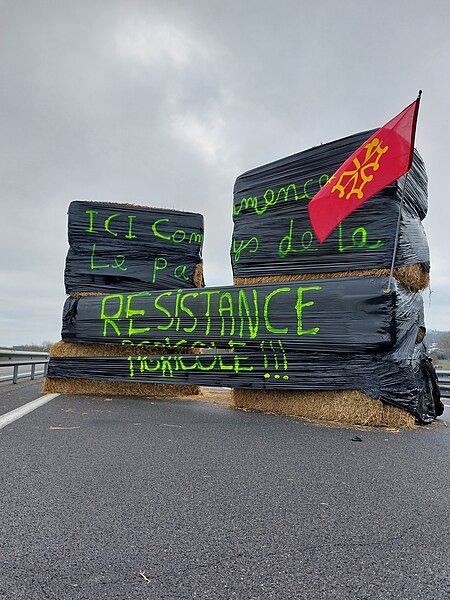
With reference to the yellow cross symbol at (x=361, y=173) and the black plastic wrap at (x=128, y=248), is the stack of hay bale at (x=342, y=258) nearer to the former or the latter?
the yellow cross symbol at (x=361, y=173)

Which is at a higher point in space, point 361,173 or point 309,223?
point 361,173

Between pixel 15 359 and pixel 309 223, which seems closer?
pixel 309 223

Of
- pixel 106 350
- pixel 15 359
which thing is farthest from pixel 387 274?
pixel 15 359

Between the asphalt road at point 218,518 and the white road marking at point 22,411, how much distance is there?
0.57 metres

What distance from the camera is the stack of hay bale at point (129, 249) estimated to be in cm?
771

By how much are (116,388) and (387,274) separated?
4.48 metres

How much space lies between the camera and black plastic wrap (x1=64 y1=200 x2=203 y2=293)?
25.3 feet

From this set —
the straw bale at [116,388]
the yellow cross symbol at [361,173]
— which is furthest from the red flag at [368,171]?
the straw bale at [116,388]

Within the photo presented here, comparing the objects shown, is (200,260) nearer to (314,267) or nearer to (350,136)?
(314,267)

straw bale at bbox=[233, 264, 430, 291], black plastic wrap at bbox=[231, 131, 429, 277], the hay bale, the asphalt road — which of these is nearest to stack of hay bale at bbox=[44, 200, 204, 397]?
the hay bale

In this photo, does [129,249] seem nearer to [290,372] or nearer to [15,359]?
[290,372]

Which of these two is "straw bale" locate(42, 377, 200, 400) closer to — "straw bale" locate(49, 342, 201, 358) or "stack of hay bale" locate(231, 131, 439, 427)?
"straw bale" locate(49, 342, 201, 358)

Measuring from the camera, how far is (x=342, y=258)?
5.55 meters

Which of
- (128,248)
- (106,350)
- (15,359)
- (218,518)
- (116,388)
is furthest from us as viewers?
(15,359)
